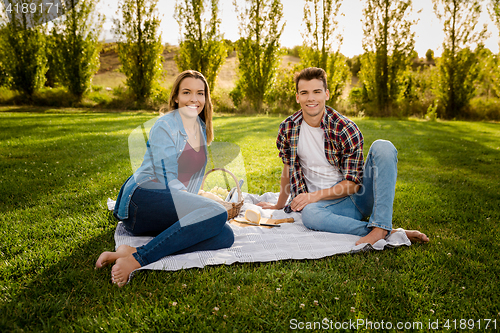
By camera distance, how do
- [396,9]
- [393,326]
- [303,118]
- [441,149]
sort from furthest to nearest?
[396,9], [441,149], [303,118], [393,326]

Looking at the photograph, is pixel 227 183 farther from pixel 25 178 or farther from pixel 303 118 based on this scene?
pixel 25 178

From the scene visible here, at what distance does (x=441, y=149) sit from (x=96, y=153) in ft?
27.4

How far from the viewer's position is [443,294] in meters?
2.03

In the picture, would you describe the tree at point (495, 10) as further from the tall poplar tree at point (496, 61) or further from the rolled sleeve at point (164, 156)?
the rolled sleeve at point (164, 156)

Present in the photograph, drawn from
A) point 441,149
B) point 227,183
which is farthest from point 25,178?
point 441,149

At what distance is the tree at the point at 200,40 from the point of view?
665 inches

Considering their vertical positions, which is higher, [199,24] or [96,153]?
[199,24]

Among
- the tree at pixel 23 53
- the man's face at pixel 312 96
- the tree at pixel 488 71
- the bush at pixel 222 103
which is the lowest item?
the man's face at pixel 312 96

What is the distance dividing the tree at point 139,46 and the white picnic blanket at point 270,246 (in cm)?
1613

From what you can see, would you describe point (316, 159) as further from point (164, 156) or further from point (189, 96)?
point (164, 156)

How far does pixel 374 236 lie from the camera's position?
2.63 metres

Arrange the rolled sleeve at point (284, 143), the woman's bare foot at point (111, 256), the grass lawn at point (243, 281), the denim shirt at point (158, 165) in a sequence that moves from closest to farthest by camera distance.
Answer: the grass lawn at point (243, 281) → the woman's bare foot at point (111, 256) → the denim shirt at point (158, 165) → the rolled sleeve at point (284, 143)

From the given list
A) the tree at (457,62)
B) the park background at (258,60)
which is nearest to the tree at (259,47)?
the park background at (258,60)

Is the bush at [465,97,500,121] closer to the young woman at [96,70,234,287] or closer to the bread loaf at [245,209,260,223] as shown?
the bread loaf at [245,209,260,223]
